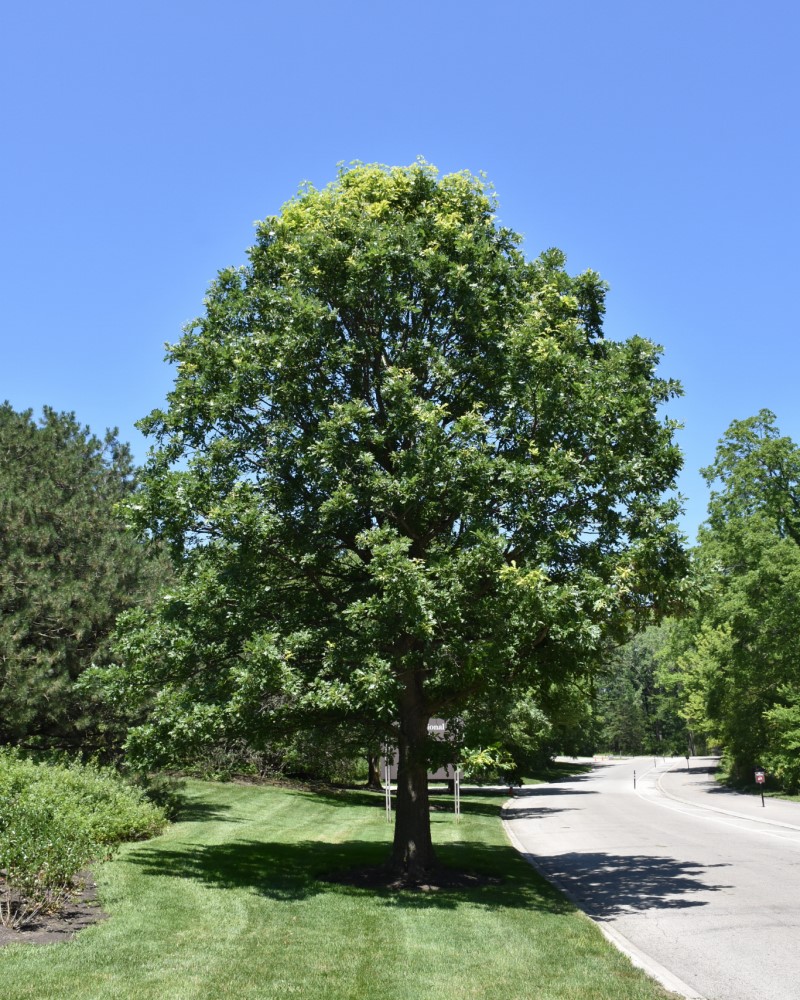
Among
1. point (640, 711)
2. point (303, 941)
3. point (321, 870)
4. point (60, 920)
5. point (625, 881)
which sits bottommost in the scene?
point (625, 881)

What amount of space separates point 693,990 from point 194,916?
5.52m

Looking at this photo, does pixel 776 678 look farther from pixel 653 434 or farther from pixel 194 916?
pixel 194 916

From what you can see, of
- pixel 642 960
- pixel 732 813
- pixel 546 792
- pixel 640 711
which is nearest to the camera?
pixel 642 960

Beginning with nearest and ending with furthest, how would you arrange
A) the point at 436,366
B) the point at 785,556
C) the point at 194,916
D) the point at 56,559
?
the point at 194,916 < the point at 436,366 < the point at 56,559 < the point at 785,556

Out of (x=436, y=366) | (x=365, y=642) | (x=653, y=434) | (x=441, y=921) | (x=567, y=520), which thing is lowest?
(x=441, y=921)

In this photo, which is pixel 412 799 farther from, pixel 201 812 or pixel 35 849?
pixel 201 812

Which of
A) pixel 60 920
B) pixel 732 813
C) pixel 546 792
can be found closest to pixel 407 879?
pixel 60 920

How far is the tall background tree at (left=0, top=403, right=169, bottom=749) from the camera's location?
1669 cm

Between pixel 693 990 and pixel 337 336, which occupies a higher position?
pixel 337 336

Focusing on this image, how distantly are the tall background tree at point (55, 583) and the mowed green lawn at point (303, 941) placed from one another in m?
3.65

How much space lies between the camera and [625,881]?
1444cm

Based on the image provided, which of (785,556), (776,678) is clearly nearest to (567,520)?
(785,556)

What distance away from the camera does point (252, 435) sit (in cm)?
1339

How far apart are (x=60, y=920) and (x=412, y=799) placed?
6.15 meters
